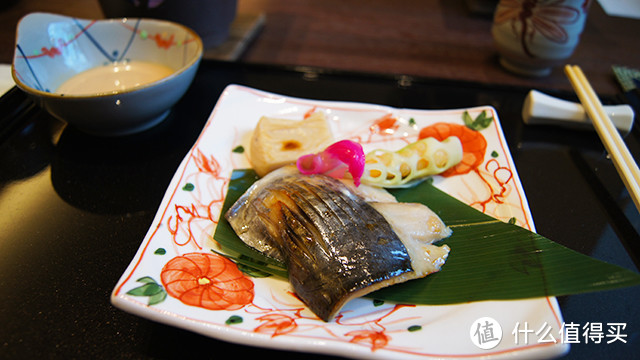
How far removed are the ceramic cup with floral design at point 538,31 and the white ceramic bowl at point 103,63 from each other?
172cm

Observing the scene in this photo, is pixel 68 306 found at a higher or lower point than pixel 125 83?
lower

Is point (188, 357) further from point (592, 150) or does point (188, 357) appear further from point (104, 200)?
point (592, 150)

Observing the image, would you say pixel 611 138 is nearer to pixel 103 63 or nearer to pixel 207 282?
pixel 207 282

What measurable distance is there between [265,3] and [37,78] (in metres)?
1.93

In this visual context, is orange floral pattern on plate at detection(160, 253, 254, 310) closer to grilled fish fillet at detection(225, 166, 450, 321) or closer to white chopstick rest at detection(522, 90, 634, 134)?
grilled fish fillet at detection(225, 166, 450, 321)

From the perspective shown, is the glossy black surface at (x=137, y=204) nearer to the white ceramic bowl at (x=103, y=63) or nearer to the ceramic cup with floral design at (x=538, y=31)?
the white ceramic bowl at (x=103, y=63)

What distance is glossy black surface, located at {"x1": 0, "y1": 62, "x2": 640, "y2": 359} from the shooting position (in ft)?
3.67

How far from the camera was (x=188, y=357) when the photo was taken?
1070mm

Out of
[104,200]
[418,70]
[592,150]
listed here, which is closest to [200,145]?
[104,200]

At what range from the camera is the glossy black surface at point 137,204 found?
3.67ft

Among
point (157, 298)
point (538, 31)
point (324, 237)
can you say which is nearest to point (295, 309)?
point (324, 237)

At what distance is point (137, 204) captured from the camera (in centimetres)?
153

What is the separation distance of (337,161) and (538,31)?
5.16 ft

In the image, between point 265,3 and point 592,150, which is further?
point 265,3
